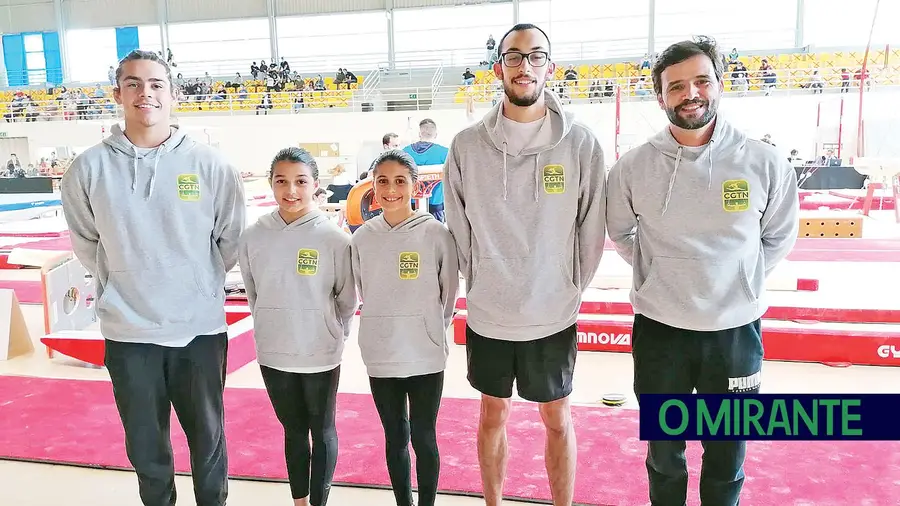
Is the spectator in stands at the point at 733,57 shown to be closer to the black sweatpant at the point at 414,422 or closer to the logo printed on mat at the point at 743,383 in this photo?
the logo printed on mat at the point at 743,383

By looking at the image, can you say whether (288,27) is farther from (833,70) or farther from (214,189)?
(214,189)

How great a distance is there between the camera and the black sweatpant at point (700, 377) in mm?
2131

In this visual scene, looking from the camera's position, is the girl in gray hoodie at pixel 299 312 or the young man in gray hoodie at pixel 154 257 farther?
the girl in gray hoodie at pixel 299 312

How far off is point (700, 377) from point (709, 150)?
71 cm

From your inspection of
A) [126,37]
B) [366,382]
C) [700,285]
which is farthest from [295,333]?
[126,37]

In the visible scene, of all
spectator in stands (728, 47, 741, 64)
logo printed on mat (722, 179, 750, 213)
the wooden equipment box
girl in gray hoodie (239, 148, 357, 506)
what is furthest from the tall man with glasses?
spectator in stands (728, 47, 741, 64)

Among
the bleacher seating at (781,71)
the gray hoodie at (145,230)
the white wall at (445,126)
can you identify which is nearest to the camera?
the gray hoodie at (145,230)

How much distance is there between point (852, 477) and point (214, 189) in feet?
8.82

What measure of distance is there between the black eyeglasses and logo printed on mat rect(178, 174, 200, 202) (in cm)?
108

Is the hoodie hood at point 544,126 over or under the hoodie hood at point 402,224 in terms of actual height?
over

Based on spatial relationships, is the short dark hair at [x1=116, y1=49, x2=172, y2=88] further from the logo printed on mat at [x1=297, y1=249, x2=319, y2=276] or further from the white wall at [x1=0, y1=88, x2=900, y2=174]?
the white wall at [x1=0, y1=88, x2=900, y2=174]

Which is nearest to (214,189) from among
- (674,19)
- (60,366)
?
(60,366)

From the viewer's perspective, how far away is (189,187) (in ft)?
7.38

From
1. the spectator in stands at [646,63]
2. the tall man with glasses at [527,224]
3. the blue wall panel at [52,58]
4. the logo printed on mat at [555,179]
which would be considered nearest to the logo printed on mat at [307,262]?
the tall man with glasses at [527,224]
